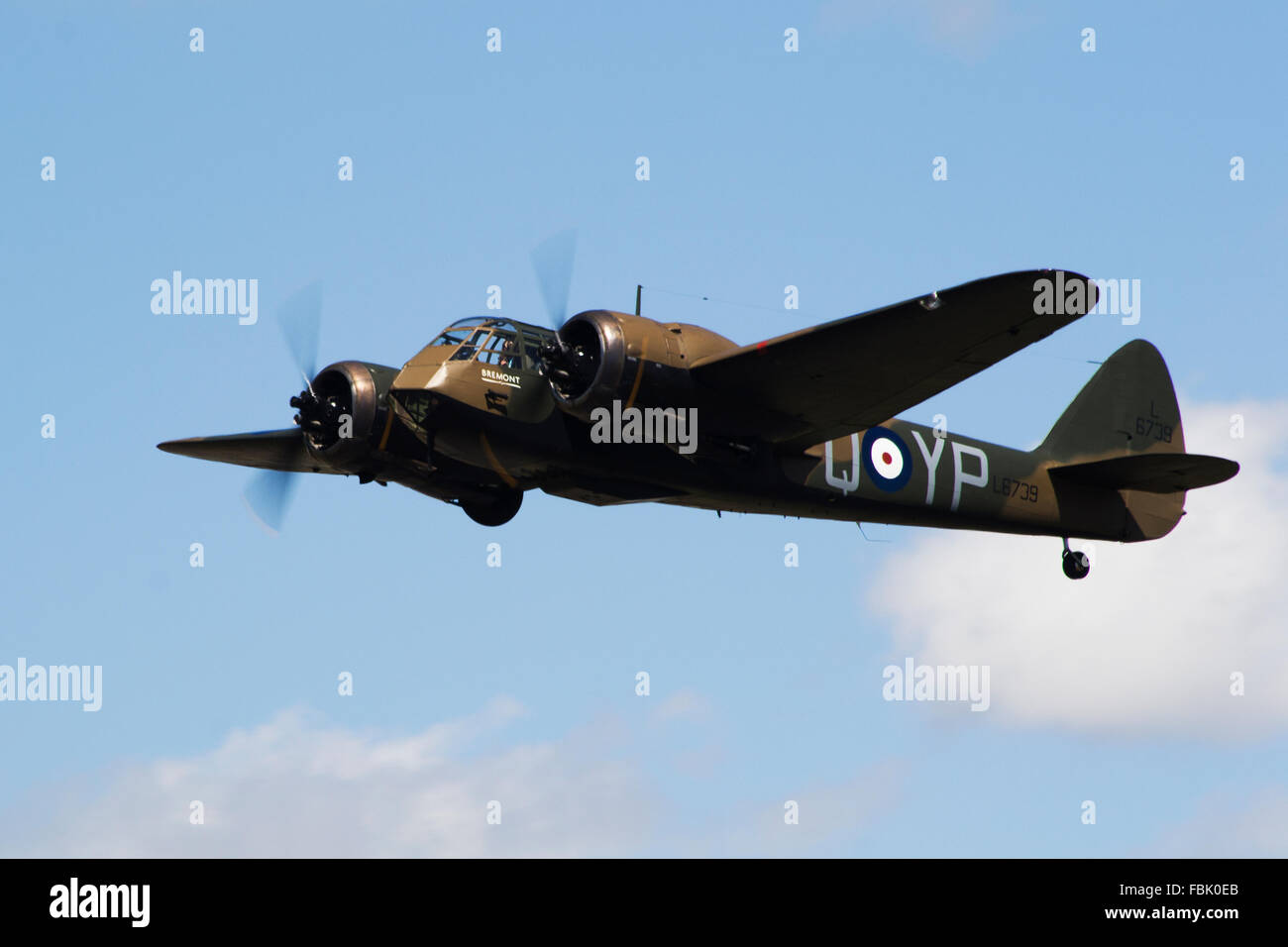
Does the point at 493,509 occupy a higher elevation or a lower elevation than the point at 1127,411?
lower

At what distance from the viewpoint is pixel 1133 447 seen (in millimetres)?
28500

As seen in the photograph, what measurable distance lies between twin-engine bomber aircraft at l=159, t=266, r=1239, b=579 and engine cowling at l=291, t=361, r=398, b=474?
27mm

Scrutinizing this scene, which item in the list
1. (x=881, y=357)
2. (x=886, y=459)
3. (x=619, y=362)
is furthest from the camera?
(x=886, y=459)

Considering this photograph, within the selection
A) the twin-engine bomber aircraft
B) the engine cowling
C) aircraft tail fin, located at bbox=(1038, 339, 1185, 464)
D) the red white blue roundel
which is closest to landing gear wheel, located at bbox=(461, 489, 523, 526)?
the twin-engine bomber aircraft

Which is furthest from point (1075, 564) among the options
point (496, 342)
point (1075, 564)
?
point (496, 342)

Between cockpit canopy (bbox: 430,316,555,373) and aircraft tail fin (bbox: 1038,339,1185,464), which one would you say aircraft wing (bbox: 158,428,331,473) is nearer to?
cockpit canopy (bbox: 430,316,555,373)

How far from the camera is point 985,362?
69.0 feet

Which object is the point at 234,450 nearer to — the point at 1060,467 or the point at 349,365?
the point at 349,365

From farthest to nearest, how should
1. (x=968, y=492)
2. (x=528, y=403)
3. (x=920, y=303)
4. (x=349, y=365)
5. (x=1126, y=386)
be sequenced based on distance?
(x=1126, y=386) < (x=968, y=492) < (x=349, y=365) < (x=528, y=403) < (x=920, y=303)

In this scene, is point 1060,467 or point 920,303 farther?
point 1060,467

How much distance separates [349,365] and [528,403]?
9.80ft

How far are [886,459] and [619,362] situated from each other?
209 inches

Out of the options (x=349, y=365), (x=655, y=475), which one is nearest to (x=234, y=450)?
(x=349, y=365)

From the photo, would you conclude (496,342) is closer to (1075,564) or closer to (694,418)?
(694,418)
